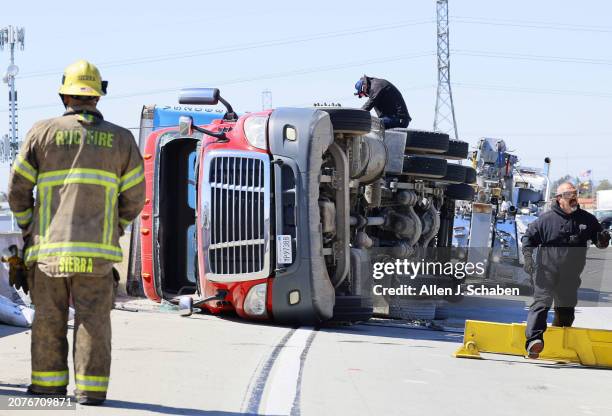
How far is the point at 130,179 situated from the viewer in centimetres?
654

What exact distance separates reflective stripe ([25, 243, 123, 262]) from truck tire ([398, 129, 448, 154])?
28.9 feet

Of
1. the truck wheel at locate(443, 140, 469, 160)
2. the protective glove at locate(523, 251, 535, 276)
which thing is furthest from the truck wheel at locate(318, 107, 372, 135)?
the truck wheel at locate(443, 140, 469, 160)

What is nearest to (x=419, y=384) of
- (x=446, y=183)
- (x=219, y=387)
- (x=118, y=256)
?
(x=219, y=387)

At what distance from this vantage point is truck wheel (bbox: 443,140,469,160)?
16.0 m

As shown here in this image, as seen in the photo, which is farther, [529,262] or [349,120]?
[349,120]

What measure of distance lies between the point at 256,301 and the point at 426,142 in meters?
4.44

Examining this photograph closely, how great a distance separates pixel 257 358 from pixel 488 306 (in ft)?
31.3

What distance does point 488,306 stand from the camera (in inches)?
703

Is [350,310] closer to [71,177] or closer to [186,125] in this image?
[186,125]

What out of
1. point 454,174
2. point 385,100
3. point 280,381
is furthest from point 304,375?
point 454,174

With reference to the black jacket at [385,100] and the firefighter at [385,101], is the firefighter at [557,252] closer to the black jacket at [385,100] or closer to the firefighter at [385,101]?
the firefighter at [385,101]

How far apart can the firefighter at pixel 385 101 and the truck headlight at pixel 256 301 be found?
392 cm

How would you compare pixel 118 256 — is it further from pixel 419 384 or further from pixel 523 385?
pixel 523 385

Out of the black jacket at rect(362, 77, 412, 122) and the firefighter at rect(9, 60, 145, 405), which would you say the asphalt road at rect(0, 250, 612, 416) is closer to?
the firefighter at rect(9, 60, 145, 405)
